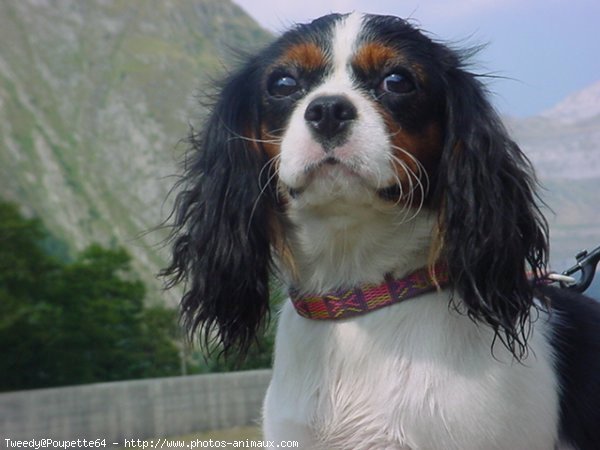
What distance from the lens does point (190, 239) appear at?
3.06 m

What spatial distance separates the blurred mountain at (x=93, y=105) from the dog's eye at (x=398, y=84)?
12561mm

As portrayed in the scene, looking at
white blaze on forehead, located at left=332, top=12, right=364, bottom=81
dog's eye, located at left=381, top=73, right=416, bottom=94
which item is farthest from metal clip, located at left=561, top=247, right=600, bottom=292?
white blaze on forehead, located at left=332, top=12, right=364, bottom=81

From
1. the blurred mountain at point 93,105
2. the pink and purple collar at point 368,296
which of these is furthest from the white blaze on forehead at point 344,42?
Result: the blurred mountain at point 93,105

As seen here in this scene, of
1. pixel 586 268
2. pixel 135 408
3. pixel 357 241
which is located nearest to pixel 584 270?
pixel 586 268

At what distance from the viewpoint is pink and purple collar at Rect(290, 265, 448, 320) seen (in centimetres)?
267

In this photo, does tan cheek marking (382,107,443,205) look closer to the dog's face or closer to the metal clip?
the dog's face

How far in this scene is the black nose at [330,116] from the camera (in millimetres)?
2451

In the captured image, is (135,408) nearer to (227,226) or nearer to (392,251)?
(227,226)

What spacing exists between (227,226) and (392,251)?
0.53 m

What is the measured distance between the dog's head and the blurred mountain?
12.1 m

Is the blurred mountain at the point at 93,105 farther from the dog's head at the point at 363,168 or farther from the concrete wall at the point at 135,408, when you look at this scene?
the dog's head at the point at 363,168

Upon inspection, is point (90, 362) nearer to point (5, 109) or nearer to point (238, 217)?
point (238, 217)

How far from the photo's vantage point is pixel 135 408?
932 cm

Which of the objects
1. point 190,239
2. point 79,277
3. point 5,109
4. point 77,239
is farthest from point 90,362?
Result: point 5,109
